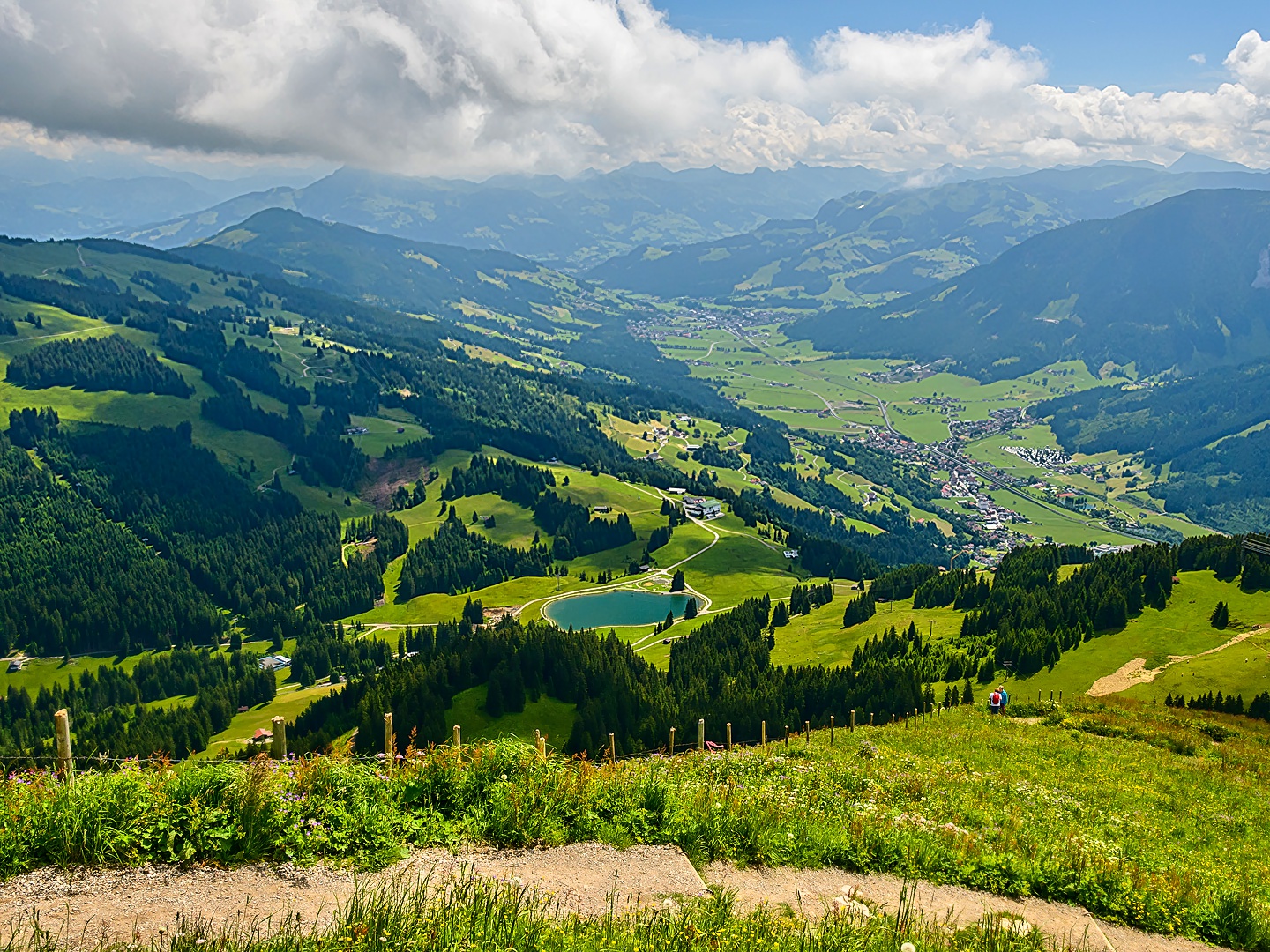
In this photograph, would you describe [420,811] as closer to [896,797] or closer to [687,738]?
[896,797]

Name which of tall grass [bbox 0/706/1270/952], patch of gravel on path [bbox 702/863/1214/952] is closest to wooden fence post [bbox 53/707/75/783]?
tall grass [bbox 0/706/1270/952]

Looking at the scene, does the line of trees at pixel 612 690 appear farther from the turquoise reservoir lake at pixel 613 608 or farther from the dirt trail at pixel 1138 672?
the turquoise reservoir lake at pixel 613 608

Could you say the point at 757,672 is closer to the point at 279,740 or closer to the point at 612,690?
the point at 612,690

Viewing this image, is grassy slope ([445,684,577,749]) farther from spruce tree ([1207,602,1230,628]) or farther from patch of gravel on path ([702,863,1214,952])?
spruce tree ([1207,602,1230,628])

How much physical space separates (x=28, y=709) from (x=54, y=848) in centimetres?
19779

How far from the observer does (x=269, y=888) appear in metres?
16.1

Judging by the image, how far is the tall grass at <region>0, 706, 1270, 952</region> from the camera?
1675 cm

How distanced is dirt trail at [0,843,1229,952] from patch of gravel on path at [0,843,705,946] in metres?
0.02

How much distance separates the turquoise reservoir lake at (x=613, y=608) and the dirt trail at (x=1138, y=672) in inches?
4169

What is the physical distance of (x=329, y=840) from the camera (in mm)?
17453

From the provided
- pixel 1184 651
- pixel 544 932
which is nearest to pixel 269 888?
pixel 544 932

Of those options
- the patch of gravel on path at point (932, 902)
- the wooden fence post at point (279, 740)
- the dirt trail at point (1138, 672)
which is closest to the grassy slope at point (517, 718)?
the dirt trail at point (1138, 672)

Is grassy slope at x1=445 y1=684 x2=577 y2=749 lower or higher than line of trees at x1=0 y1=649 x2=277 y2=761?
higher

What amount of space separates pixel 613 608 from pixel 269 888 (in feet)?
559
